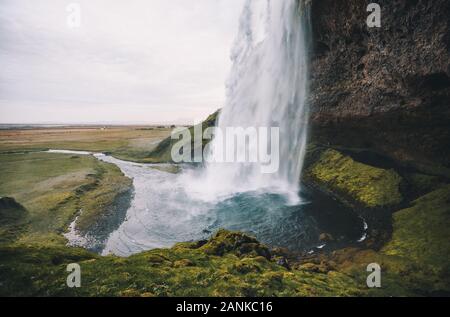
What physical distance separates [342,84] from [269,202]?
16.7 m

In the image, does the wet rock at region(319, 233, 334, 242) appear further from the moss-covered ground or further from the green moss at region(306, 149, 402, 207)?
the green moss at region(306, 149, 402, 207)

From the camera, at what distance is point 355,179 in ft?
121

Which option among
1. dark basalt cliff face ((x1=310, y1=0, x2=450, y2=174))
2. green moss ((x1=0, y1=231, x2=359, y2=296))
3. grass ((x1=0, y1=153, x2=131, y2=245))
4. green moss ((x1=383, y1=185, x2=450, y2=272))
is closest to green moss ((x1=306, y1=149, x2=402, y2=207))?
dark basalt cliff face ((x1=310, y1=0, x2=450, y2=174))

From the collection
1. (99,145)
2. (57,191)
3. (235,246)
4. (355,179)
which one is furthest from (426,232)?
(99,145)

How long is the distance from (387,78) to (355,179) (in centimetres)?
1307

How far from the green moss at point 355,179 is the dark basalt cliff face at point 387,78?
2762 mm

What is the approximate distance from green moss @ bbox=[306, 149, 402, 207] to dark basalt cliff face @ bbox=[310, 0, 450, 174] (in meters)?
2.76

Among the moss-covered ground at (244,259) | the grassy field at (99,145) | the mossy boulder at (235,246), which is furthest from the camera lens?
the grassy field at (99,145)

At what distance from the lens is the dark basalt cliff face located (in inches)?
965

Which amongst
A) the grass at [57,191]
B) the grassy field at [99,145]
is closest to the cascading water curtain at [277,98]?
the grass at [57,191]

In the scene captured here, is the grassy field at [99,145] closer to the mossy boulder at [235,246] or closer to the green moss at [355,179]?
the green moss at [355,179]

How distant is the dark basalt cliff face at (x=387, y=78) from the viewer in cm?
2452
